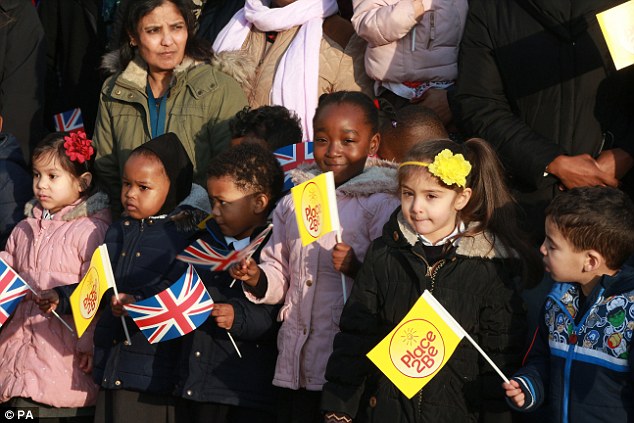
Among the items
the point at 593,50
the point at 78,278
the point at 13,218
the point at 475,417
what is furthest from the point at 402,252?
the point at 13,218

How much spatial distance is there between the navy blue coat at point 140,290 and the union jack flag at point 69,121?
6.10 feet

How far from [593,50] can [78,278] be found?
320cm

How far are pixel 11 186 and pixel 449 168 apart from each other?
3445 mm

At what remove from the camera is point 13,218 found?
693 cm

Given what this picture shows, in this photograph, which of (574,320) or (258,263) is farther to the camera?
(258,263)

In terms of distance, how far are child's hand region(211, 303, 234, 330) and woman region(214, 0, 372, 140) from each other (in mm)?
1708

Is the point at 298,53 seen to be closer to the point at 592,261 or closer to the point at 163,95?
the point at 163,95

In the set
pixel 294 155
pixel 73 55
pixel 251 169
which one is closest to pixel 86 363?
pixel 251 169

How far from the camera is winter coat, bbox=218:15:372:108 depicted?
267 inches

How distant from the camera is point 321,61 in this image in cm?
679

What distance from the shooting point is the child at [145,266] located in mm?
5801

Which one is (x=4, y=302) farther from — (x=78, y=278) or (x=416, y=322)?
(x=416, y=322)

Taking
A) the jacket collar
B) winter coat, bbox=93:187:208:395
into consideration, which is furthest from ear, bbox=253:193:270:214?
the jacket collar

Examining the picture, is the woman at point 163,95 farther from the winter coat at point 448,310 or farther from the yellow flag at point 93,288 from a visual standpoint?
the winter coat at point 448,310
